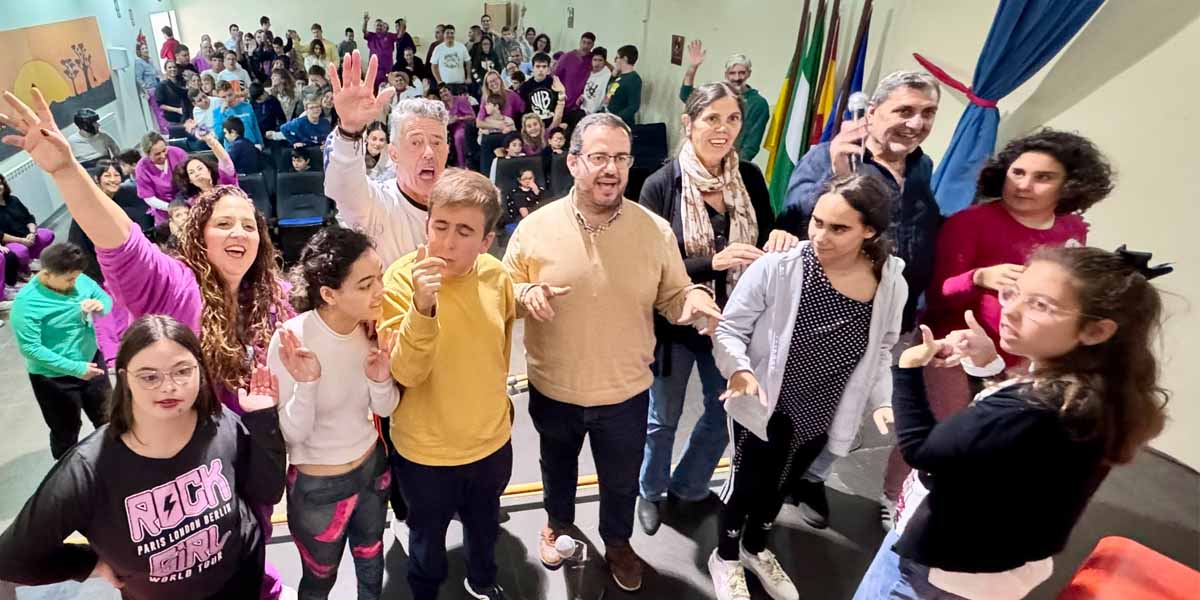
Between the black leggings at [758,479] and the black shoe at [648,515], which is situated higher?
the black leggings at [758,479]

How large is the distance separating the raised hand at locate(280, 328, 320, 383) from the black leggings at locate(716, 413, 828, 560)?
1.28 meters

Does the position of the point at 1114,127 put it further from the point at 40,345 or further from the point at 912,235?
the point at 40,345

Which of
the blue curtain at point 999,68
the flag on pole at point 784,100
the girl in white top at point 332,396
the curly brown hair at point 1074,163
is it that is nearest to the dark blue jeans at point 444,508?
the girl in white top at point 332,396

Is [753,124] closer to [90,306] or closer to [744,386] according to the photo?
[744,386]

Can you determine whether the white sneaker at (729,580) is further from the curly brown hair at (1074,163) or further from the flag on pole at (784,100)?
the flag on pole at (784,100)

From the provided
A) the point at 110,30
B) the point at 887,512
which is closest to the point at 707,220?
the point at 887,512

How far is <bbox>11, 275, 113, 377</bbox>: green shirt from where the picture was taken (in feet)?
8.08

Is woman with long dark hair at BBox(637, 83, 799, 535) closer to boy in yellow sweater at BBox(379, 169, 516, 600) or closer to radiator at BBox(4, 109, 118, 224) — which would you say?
boy in yellow sweater at BBox(379, 169, 516, 600)

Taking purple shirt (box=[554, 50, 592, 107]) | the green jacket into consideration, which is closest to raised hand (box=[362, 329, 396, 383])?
the green jacket

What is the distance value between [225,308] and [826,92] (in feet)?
14.4

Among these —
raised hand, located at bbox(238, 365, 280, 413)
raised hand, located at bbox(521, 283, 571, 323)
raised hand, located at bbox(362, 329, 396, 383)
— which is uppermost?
raised hand, located at bbox(521, 283, 571, 323)

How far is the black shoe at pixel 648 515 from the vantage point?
2.49 metres

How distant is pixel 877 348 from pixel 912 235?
471 mm

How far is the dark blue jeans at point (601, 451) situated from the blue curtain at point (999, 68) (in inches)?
85.4
